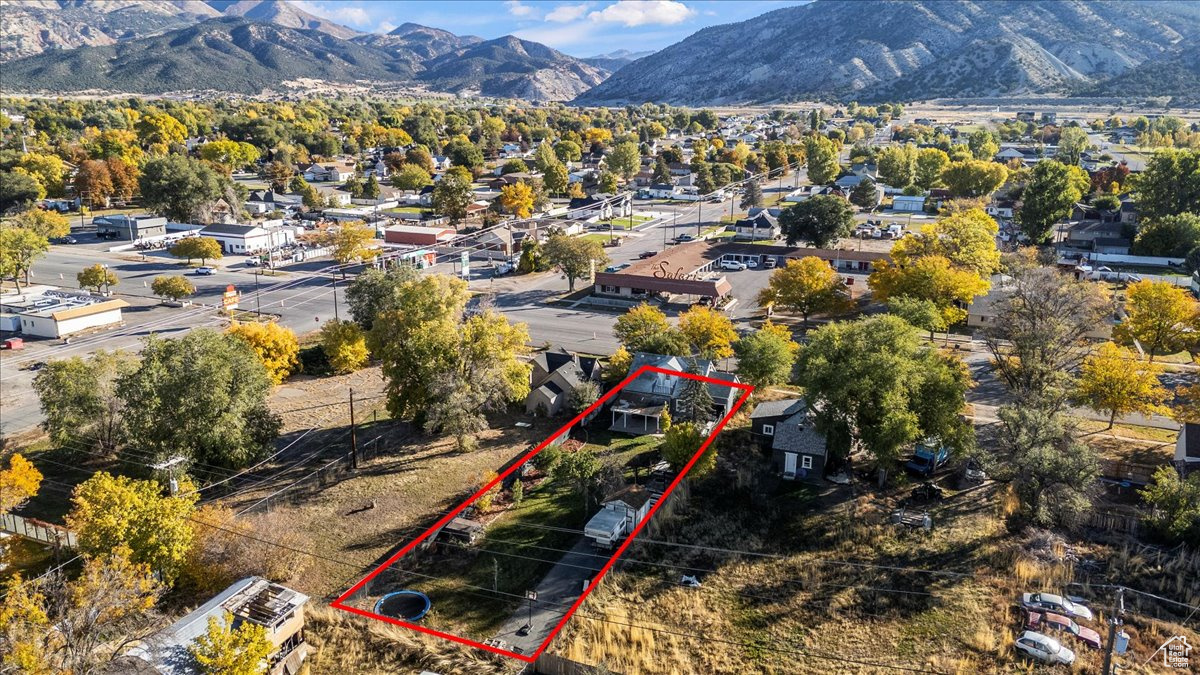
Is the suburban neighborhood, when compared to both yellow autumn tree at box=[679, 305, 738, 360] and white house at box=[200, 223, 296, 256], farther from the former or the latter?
white house at box=[200, 223, 296, 256]

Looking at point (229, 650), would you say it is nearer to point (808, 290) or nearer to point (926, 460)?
point (926, 460)

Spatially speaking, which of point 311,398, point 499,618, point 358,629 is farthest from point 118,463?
point 499,618

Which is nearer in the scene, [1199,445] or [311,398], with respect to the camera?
[1199,445]

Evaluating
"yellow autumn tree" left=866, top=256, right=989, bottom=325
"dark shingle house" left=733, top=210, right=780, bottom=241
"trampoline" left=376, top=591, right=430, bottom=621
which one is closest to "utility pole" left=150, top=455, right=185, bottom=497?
"trampoline" left=376, top=591, right=430, bottom=621

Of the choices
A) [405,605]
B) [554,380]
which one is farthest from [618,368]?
[405,605]

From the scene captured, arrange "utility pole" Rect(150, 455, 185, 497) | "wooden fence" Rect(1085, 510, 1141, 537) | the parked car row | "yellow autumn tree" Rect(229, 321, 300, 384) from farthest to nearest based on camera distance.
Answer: "yellow autumn tree" Rect(229, 321, 300, 384) < "wooden fence" Rect(1085, 510, 1141, 537) < "utility pole" Rect(150, 455, 185, 497) < the parked car row

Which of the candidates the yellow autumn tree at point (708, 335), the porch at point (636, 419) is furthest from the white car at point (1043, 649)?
the yellow autumn tree at point (708, 335)

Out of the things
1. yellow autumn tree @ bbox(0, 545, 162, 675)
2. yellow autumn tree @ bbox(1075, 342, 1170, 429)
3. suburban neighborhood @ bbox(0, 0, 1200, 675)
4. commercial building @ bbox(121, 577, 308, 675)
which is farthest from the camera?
yellow autumn tree @ bbox(1075, 342, 1170, 429)

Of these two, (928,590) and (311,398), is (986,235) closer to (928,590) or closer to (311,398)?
(928,590)
